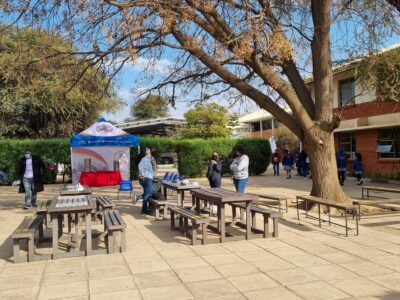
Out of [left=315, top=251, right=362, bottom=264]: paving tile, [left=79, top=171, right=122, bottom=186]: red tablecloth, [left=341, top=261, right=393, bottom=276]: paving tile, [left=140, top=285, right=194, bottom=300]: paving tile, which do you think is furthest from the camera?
[left=79, top=171, right=122, bottom=186]: red tablecloth

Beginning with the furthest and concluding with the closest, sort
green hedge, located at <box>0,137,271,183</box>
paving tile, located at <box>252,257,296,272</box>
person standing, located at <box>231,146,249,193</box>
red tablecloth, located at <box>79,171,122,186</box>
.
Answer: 1. green hedge, located at <box>0,137,271,183</box>
2. red tablecloth, located at <box>79,171,122,186</box>
3. person standing, located at <box>231,146,249,193</box>
4. paving tile, located at <box>252,257,296,272</box>

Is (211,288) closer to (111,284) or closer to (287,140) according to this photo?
(111,284)

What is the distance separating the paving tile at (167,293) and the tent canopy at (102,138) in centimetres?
1465

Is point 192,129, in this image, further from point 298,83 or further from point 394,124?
point 298,83

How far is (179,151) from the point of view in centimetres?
2556

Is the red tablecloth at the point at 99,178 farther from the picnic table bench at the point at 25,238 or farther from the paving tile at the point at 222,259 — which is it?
the paving tile at the point at 222,259

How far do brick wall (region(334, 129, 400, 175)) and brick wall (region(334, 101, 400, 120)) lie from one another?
90 centimetres

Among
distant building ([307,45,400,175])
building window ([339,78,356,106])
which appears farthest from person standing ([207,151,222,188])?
building window ([339,78,356,106])

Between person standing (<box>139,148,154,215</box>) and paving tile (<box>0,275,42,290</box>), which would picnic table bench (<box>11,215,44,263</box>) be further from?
person standing (<box>139,148,154,215</box>)

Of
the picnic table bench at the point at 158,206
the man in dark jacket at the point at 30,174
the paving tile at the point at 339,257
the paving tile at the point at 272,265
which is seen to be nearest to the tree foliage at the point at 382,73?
the picnic table bench at the point at 158,206

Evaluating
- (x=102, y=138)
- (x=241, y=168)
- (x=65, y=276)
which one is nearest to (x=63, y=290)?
(x=65, y=276)

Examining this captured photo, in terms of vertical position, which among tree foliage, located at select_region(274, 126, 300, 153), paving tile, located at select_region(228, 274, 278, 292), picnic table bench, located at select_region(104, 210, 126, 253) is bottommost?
paving tile, located at select_region(228, 274, 278, 292)

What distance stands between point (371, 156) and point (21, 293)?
19.9 m

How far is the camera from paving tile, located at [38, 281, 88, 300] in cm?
484
